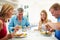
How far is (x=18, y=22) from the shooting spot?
1.38 meters

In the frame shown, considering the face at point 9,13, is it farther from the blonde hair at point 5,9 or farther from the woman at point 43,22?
the woman at point 43,22

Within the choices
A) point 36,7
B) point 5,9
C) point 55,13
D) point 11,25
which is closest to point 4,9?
point 5,9

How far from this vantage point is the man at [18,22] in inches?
53.4

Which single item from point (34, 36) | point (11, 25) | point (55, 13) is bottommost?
point (34, 36)

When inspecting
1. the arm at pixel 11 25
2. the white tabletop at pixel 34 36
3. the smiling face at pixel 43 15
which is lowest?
the white tabletop at pixel 34 36

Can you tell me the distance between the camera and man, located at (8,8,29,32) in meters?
1.36

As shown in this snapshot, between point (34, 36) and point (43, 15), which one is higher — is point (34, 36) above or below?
below

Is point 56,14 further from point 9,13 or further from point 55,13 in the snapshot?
point 9,13

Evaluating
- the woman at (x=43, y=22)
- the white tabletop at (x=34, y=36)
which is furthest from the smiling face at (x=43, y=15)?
the white tabletop at (x=34, y=36)

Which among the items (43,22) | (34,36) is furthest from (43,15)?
(34,36)

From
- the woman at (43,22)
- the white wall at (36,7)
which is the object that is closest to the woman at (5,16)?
the white wall at (36,7)

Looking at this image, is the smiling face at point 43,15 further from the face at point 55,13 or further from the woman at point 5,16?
the woman at point 5,16

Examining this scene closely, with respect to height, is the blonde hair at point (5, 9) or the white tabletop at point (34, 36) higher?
the blonde hair at point (5, 9)

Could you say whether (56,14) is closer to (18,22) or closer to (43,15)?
(43,15)
